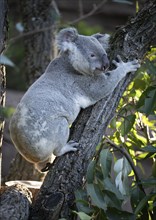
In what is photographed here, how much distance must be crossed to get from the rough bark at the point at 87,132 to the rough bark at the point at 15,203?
59 mm

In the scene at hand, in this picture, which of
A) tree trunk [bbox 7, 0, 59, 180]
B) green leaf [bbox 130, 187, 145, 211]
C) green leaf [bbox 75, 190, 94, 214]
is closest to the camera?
green leaf [bbox 75, 190, 94, 214]

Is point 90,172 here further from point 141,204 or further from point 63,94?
point 63,94

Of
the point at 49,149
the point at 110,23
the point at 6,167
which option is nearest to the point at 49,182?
the point at 49,149

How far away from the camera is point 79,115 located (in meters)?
3.15

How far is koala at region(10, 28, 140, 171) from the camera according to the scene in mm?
3045

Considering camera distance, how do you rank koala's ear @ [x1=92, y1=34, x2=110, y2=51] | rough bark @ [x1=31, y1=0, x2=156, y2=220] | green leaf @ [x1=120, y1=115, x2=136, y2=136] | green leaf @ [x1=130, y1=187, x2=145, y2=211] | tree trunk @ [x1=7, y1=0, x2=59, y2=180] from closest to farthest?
rough bark @ [x1=31, y1=0, x2=156, y2=220], green leaf @ [x1=130, y1=187, x2=145, y2=211], green leaf @ [x1=120, y1=115, x2=136, y2=136], koala's ear @ [x1=92, y1=34, x2=110, y2=51], tree trunk @ [x1=7, y1=0, x2=59, y2=180]

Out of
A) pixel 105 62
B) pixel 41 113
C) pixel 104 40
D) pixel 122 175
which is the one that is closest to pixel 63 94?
pixel 41 113

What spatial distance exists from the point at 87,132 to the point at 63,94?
46cm

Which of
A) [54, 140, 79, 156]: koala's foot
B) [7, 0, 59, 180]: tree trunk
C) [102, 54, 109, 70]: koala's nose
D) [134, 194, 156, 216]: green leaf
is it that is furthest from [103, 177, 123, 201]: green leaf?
[7, 0, 59, 180]: tree trunk

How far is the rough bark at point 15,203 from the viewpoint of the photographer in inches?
105

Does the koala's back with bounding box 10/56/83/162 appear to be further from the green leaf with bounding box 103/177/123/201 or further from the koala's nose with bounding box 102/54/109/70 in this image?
the green leaf with bounding box 103/177/123/201

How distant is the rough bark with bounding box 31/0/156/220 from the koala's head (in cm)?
13

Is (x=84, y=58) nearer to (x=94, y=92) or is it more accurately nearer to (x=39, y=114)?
(x=94, y=92)

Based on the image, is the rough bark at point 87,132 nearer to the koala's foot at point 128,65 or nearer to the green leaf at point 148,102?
the koala's foot at point 128,65
